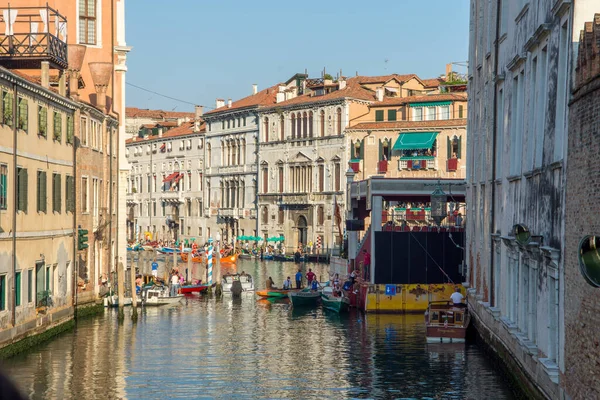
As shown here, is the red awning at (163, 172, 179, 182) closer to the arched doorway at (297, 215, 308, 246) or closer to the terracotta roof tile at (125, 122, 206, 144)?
the terracotta roof tile at (125, 122, 206, 144)

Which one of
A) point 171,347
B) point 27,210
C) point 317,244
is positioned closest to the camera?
point 27,210

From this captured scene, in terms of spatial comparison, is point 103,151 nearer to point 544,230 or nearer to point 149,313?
point 149,313

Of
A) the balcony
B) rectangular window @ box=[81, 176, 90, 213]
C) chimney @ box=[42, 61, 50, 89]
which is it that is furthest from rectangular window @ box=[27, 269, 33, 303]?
rectangular window @ box=[81, 176, 90, 213]

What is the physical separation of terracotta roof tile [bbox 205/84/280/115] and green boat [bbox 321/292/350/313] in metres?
51.8

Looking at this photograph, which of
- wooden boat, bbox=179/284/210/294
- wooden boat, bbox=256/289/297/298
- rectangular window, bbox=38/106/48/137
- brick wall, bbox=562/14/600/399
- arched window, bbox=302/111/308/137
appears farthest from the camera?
arched window, bbox=302/111/308/137

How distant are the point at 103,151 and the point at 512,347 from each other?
862 inches

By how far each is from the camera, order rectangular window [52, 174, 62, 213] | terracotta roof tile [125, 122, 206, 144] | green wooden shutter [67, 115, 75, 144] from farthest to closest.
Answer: terracotta roof tile [125, 122, 206, 144] < green wooden shutter [67, 115, 75, 144] < rectangular window [52, 174, 62, 213]

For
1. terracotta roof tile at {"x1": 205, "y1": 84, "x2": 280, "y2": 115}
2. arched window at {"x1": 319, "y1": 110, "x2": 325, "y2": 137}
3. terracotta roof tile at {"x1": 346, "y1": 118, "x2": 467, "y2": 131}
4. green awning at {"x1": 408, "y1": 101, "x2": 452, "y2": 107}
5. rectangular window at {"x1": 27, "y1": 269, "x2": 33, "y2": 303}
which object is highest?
terracotta roof tile at {"x1": 205, "y1": 84, "x2": 280, "y2": 115}

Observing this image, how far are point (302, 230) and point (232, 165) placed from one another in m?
12.8

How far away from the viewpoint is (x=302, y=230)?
84750 mm

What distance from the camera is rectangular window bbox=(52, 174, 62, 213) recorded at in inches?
1062

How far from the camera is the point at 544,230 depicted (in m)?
14.7

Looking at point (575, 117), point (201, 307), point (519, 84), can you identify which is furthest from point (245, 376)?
point (201, 307)

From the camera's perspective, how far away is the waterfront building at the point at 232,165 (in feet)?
297
